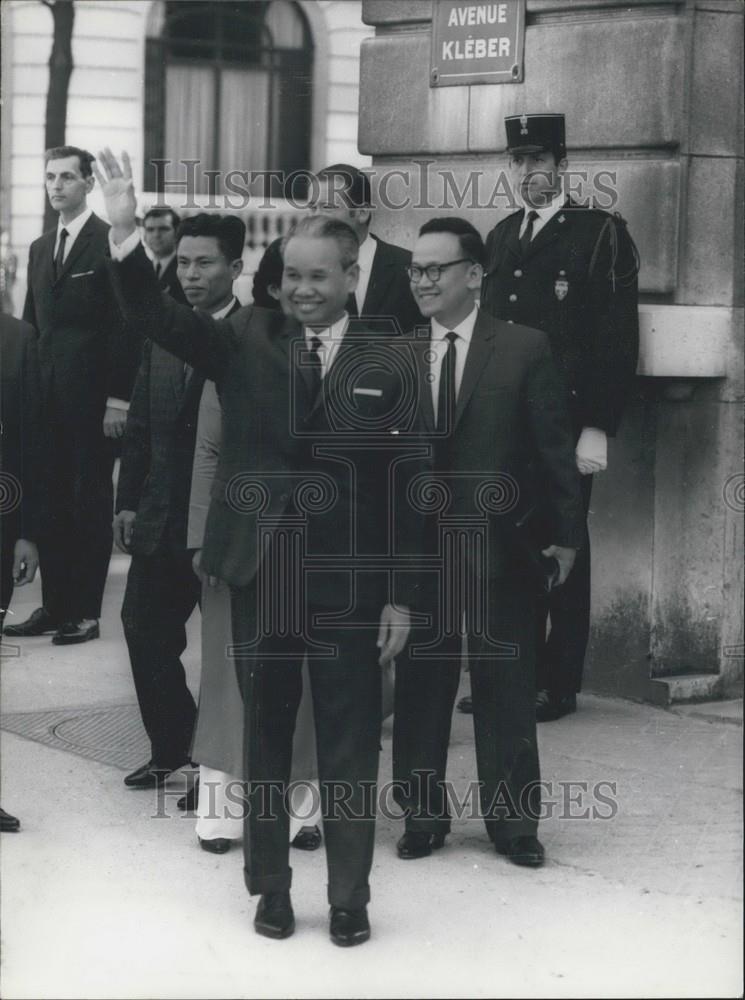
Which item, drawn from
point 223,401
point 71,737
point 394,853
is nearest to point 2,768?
point 71,737

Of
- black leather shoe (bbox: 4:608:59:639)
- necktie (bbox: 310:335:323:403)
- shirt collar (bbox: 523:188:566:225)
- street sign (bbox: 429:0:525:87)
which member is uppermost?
street sign (bbox: 429:0:525:87)

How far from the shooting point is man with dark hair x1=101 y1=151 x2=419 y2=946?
16.8 feet

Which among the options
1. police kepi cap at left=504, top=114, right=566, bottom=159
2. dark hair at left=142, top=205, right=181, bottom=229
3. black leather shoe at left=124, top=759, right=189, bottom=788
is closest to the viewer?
black leather shoe at left=124, top=759, right=189, bottom=788

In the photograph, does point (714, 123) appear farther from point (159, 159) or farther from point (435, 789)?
point (159, 159)

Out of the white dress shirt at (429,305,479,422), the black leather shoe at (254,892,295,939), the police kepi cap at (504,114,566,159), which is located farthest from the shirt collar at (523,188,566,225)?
the black leather shoe at (254,892,295,939)

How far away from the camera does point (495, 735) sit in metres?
5.97

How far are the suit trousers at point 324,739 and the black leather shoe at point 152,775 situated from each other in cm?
144

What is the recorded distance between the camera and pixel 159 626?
21.1ft

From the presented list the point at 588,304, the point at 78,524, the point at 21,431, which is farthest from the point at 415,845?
the point at 78,524

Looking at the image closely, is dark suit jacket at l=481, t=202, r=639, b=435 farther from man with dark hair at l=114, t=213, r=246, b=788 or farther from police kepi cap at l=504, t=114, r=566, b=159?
man with dark hair at l=114, t=213, r=246, b=788

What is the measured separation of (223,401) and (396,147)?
3637 millimetres

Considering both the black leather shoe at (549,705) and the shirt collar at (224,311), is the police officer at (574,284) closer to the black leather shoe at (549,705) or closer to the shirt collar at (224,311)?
the black leather shoe at (549,705)

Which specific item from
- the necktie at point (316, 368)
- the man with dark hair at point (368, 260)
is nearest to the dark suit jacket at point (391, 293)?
the man with dark hair at point (368, 260)

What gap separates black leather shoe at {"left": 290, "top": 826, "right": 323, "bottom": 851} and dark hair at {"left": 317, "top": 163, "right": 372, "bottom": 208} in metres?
2.21
